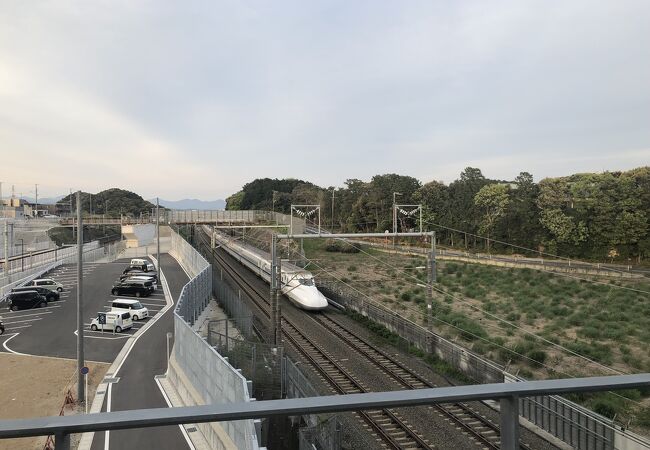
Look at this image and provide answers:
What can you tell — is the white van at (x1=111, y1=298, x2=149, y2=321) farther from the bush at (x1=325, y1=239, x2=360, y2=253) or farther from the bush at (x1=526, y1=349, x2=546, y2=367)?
the bush at (x1=325, y1=239, x2=360, y2=253)

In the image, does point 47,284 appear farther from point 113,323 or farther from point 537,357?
point 537,357

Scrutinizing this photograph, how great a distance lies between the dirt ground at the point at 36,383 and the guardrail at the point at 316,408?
1682cm

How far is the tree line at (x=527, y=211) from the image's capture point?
47438 millimetres

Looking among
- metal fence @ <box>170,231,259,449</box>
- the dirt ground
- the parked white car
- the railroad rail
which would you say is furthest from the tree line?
the parked white car

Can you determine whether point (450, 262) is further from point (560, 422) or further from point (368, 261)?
point (560, 422)

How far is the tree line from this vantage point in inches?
1868

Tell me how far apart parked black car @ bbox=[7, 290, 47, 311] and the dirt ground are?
10383mm

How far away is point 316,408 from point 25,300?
36.5 meters

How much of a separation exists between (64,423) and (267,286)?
42.0 metres

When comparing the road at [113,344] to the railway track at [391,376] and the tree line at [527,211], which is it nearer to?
the railway track at [391,376]

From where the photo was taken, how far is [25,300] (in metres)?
32.0

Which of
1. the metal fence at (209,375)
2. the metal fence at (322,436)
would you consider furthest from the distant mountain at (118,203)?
the metal fence at (322,436)

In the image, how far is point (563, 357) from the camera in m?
22.9

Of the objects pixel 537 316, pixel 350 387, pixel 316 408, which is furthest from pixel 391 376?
pixel 316 408
